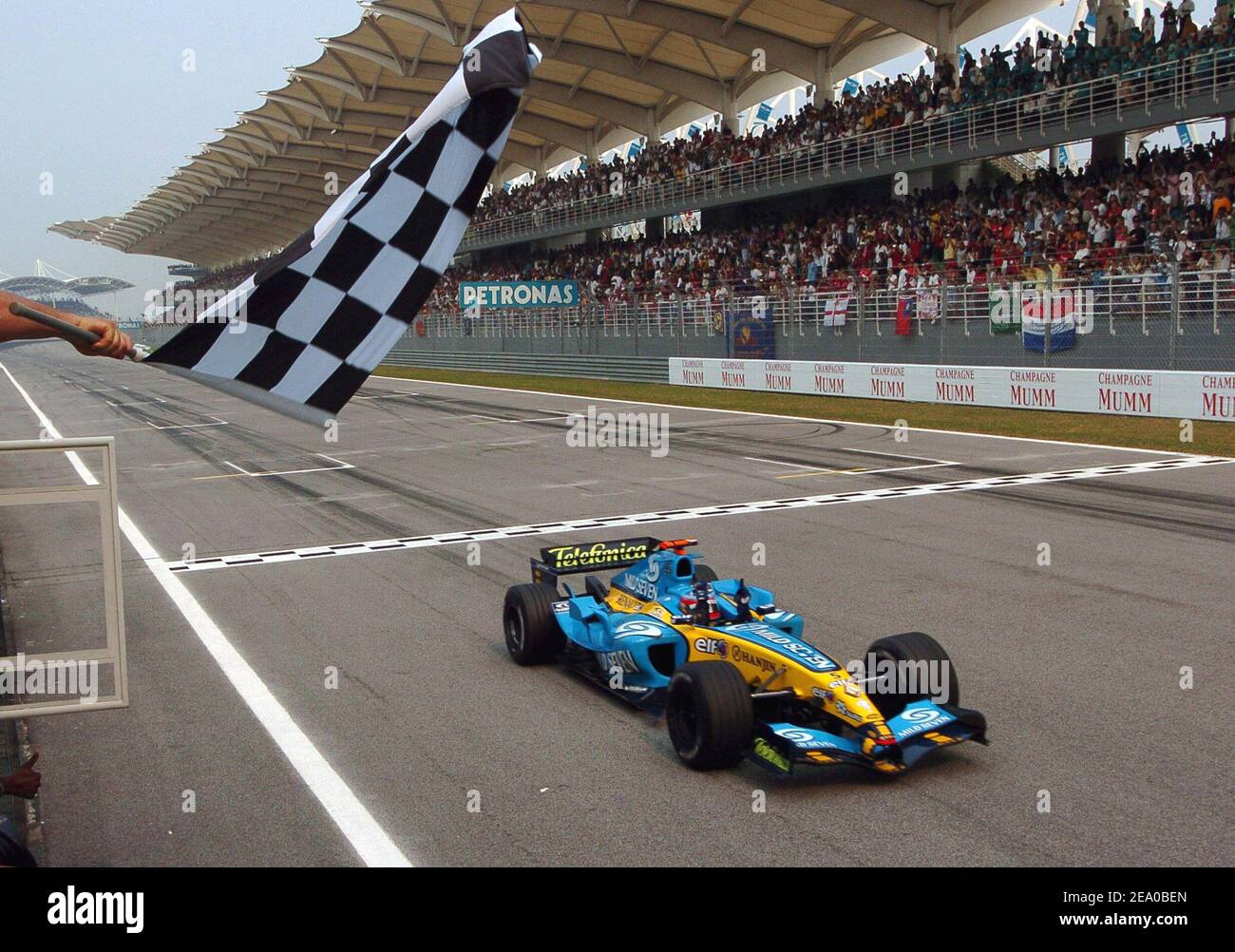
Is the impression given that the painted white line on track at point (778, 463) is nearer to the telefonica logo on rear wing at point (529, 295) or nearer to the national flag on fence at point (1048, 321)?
the national flag on fence at point (1048, 321)

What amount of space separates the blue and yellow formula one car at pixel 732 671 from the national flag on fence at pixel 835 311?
66.8 ft

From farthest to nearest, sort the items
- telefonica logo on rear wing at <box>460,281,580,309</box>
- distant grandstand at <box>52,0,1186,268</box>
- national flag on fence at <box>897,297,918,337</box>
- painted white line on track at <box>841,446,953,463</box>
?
telefonica logo on rear wing at <box>460,281,580,309</box> → distant grandstand at <box>52,0,1186,268</box> → national flag on fence at <box>897,297,918,337</box> → painted white line on track at <box>841,446,953,463</box>

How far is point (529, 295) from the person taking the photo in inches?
1730

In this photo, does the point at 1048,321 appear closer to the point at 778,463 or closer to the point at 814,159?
the point at 778,463

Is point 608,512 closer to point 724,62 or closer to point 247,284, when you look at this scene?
point 247,284

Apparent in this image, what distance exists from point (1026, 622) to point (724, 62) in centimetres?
3583

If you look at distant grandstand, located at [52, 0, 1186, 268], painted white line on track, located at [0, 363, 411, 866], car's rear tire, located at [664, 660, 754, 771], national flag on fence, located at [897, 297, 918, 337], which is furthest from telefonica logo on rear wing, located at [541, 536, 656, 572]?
distant grandstand, located at [52, 0, 1186, 268]

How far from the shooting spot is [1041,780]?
16.5ft

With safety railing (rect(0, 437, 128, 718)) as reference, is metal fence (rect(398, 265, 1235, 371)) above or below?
above

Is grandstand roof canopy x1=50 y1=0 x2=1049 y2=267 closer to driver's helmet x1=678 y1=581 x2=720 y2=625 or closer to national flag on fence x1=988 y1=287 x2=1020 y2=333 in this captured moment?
national flag on fence x1=988 y1=287 x2=1020 y2=333

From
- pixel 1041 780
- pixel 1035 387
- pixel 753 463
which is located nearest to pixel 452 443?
pixel 753 463

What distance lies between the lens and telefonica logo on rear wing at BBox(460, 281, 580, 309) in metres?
43.5
